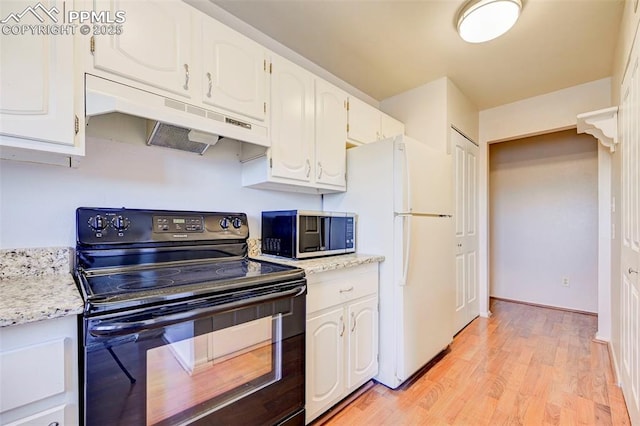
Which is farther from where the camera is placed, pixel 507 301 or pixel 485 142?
pixel 507 301

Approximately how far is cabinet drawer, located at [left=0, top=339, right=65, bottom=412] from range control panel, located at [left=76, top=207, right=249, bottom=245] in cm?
59

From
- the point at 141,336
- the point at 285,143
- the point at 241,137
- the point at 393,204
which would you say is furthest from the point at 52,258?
the point at 393,204

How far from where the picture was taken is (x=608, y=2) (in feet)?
5.91

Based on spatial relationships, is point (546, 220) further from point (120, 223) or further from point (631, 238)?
point (120, 223)

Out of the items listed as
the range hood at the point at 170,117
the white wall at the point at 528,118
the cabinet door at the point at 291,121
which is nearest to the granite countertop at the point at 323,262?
the cabinet door at the point at 291,121

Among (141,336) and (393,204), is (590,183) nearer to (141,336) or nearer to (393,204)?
(393,204)

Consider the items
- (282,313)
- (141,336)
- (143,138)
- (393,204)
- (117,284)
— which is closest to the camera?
(141,336)

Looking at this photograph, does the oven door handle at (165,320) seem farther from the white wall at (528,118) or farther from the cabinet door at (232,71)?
the white wall at (528,118)

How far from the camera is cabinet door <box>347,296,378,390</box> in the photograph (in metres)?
1.78

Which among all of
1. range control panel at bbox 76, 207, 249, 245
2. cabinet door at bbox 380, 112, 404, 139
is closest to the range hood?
range control panel at bbox 76, 207, 249, 245

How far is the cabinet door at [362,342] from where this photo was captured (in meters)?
1.78

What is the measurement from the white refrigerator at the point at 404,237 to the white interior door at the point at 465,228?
0.71 m

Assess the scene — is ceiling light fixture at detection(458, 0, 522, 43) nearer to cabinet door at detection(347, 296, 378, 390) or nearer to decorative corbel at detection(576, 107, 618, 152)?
decorative corbel at detection(576, 107, 618, 152)

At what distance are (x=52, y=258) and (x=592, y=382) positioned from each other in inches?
130
